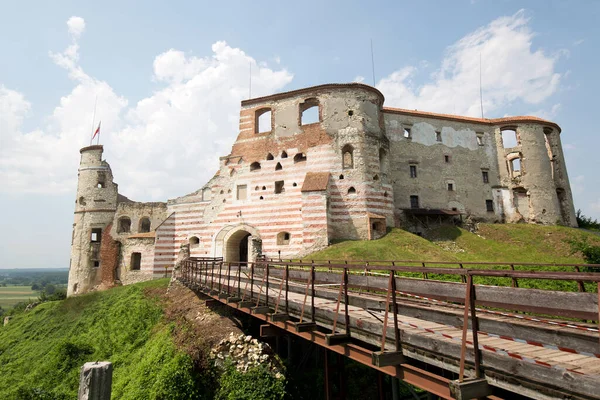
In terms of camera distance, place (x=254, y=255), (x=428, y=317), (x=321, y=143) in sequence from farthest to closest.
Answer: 1. (x=321, y=143)
2. (x=254, y=255)
3. (x=428, y=317)

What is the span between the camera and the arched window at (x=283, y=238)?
25895 millimetres

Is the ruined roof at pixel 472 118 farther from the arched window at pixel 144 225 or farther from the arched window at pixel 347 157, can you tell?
the arched window at pixel 144 225

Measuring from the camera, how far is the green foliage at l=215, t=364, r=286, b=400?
10852 millimetres

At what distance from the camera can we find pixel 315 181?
84.0ft

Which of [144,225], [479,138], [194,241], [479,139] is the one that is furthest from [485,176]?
[144,225]

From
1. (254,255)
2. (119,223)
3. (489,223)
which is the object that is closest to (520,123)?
(489,223)

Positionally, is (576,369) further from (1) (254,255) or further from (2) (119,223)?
(2) (119,223)

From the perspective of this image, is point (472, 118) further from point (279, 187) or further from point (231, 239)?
point (231, 239)

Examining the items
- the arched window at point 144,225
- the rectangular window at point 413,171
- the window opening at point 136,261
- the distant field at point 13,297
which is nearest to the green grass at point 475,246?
the rectangular window at point 413,171

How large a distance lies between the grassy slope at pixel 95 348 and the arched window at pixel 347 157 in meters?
15.1

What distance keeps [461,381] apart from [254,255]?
20.4 meters

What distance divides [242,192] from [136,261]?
1168cm

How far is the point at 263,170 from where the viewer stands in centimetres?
2817

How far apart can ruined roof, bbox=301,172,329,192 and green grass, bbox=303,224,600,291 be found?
4.17 meters
